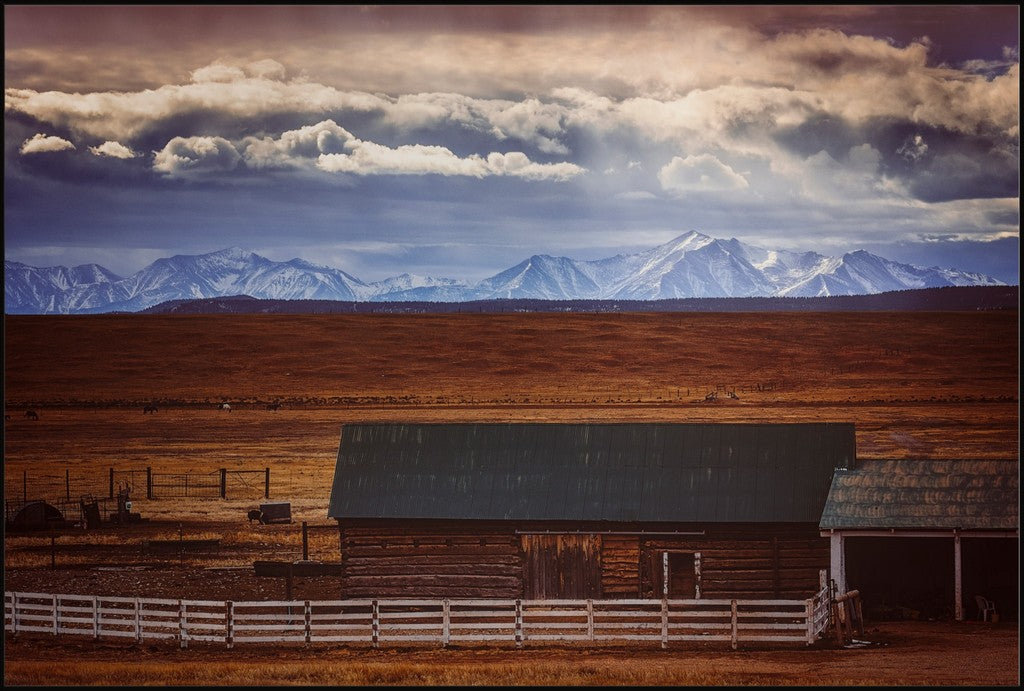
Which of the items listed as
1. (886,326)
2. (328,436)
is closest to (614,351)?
(886,326)

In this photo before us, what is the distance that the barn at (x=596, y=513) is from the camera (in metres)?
28.3

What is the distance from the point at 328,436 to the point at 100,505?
2434 cm

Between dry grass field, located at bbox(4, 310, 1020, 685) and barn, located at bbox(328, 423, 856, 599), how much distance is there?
279cm

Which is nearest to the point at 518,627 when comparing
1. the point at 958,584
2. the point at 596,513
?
the point at 596,513

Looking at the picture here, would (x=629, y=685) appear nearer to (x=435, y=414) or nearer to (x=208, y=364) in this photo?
(x=435, y=414)

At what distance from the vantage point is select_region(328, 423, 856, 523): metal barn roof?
94.3 feet

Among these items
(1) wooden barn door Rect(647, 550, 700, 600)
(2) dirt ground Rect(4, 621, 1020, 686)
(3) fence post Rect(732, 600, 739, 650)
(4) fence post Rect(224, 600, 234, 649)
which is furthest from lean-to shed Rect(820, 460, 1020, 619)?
(4) fence post Rect(224, 600, 234, 649)

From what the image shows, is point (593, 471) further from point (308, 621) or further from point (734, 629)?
point (308, 621)

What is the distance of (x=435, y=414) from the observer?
274ft

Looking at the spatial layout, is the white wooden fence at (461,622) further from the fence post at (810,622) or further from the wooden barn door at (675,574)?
the wooden barn door at (675,574)

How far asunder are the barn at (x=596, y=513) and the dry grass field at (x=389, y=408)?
9.14ft

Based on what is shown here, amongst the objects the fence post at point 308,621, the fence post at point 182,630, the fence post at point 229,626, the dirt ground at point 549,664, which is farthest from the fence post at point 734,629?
the fence post at point 182,630

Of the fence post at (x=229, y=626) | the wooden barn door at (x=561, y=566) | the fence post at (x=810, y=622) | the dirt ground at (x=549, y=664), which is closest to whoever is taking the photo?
the dirt ground at (x=549, y=664)

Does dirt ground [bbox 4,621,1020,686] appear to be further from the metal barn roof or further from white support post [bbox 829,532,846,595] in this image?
the metal barn roof
